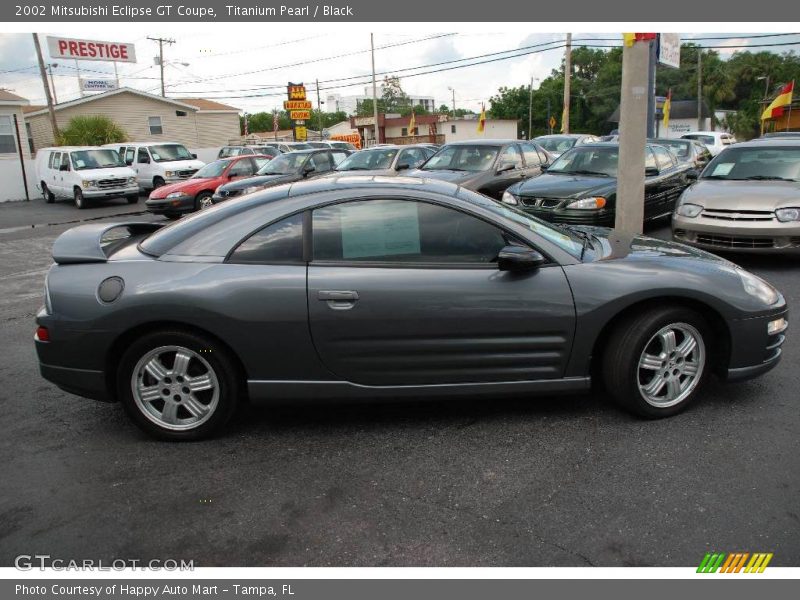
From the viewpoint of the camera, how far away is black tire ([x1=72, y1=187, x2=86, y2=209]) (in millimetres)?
20500

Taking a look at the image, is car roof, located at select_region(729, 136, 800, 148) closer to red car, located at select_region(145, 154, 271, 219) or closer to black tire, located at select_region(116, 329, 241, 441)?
black tire, located at select_region(116, 329, 241, 441)

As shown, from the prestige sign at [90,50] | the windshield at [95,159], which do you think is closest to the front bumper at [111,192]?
the windshield at [95,159]

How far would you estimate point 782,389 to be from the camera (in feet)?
13.5

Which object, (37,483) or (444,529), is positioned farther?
(37,483)

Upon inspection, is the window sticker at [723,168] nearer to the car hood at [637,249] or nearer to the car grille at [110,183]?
the car hood at [637,249]

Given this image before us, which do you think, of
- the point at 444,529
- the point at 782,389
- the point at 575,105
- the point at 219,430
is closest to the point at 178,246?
the point at 219,430

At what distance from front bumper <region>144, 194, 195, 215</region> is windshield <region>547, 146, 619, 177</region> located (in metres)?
9.07

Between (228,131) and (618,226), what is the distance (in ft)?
121

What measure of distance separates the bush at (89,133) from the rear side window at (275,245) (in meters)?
31.1

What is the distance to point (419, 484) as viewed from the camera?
10.3 ft

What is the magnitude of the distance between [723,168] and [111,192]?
18534 mm

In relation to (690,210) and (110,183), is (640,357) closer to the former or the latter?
(690,210)

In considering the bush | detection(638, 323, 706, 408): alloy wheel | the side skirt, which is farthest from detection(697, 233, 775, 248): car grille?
the bush

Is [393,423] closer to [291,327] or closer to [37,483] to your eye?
[291,327]
